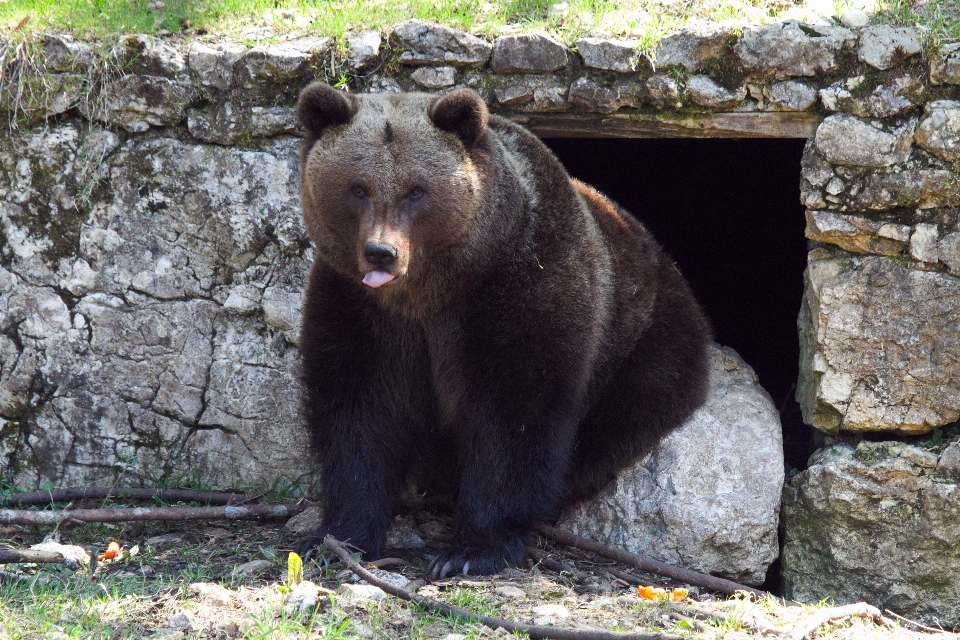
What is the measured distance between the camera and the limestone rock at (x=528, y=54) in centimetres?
526

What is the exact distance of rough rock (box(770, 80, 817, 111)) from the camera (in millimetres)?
5094

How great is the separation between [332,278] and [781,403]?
407 centimetres

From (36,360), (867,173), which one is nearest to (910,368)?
(867,173)

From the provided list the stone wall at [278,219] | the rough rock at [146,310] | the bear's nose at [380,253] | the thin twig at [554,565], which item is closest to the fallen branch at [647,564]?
the thin twig at [554,565]

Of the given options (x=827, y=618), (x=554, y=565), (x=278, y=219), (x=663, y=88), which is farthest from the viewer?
(x=278, y=219)

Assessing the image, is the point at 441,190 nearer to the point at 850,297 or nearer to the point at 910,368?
the point at 850,297

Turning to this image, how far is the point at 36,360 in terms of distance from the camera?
Result: 5.58 meters

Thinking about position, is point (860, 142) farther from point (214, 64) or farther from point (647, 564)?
point (214, 64)

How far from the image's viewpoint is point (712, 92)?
5.16 meters

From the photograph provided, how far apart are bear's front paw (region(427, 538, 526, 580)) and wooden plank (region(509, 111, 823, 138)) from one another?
2290mm

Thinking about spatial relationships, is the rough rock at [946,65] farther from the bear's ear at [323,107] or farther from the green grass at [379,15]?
the bear's ear at [323,107]

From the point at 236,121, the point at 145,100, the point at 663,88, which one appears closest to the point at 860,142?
the point at 663,88

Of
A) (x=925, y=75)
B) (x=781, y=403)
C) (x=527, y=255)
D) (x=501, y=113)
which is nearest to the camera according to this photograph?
(x=527, y=255)

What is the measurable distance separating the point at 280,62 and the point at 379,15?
2.17ft
